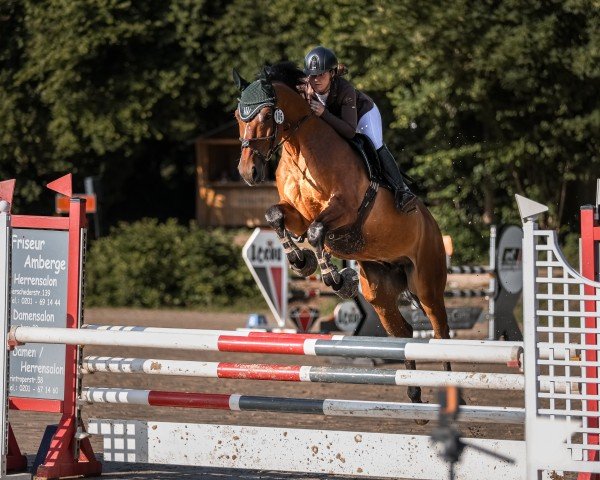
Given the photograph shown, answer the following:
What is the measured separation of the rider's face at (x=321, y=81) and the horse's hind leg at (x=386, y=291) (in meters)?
1.15

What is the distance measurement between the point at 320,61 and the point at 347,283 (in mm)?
1271

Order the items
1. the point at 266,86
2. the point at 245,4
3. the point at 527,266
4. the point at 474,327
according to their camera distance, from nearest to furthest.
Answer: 1. the point at 527,266
2. the point at 266,86
3. the point at 474,327
4. the point at 245,4

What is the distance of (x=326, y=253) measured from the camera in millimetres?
6539

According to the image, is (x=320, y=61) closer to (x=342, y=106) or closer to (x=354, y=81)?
(x=342, y=106)

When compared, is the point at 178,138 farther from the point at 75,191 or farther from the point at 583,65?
the point at 583,65

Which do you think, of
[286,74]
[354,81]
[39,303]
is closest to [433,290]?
[286,74]

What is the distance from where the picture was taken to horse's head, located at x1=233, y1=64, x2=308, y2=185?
613cm

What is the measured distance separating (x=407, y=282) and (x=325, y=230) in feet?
3.45

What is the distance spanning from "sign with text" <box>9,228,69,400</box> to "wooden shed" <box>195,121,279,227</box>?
1575 cm

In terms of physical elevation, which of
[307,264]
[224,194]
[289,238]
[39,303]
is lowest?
[39,303]

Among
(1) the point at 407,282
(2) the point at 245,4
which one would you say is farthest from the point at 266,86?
(2) the point at 245,4

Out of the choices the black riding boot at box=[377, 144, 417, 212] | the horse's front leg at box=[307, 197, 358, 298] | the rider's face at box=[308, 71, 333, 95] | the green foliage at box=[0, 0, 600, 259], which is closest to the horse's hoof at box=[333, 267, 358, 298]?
the horse's front leg at box=[307, 197, 358, 298]

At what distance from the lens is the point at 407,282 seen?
716 centimetres

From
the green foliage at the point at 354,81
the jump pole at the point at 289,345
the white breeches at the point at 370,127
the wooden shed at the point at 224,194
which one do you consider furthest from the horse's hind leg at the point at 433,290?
the wooden shed at the point at 224,194
